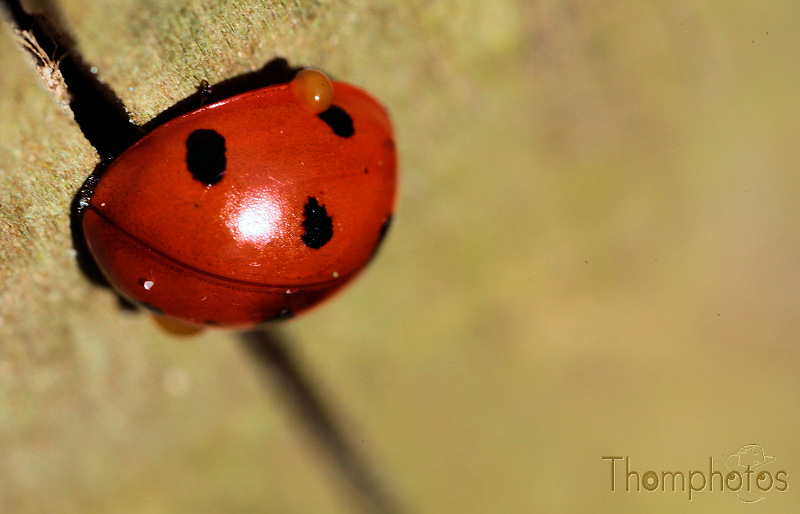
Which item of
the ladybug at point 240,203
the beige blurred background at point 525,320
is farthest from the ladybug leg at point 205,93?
the beige blurred background at point 525,320

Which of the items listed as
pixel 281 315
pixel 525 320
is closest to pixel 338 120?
pixel 281 315

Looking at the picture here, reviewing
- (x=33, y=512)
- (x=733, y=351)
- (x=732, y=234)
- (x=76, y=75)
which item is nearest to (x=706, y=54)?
(x=732, y=234)

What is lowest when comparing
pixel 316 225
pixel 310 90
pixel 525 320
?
pixel 525 320

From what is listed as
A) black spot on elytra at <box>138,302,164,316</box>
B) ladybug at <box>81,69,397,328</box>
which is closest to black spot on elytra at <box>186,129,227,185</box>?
ladybug at <box>81,69,397,328</box>

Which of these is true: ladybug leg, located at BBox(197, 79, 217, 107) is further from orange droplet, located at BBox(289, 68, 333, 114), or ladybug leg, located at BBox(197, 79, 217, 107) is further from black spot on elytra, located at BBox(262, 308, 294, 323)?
black spot on elytra, located at BBox(262, 308, 294, 323)

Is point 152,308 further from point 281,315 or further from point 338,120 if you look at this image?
point 338,120

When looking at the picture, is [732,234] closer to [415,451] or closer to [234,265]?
[415,451]

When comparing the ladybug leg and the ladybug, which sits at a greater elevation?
the ladybug leg
